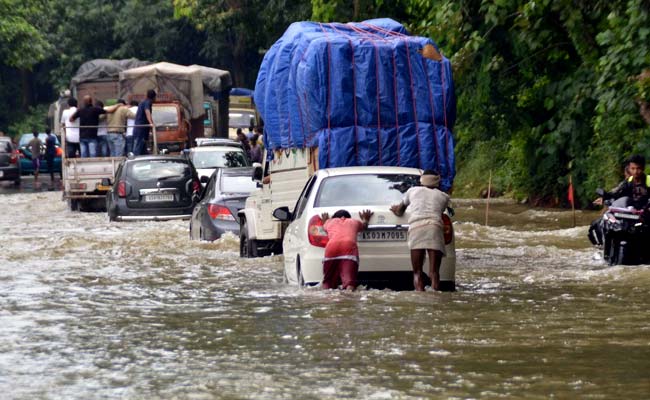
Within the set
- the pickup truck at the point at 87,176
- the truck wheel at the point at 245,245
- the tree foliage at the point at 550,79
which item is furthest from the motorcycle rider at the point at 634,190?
the pickup truck at the point at 87,176

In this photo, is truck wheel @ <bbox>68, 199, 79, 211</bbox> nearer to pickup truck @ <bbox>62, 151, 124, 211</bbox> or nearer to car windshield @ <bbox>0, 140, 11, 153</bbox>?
pickup truck @ <bbox>62, 151, 124, 211</bbox>

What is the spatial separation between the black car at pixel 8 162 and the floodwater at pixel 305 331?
2615 centimetres

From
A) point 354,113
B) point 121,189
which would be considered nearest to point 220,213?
point 354,113

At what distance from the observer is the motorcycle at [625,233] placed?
1580cm

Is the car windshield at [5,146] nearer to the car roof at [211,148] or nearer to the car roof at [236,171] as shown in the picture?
the car roof at [211,148]

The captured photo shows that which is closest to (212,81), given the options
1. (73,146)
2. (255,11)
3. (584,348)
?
(255,11)

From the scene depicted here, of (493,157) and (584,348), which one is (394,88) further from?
(493,157)

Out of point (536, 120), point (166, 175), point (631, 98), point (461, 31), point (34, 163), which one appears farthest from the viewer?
point (34, 163)

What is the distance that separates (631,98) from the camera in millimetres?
19250

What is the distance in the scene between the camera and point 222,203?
64.5 feet

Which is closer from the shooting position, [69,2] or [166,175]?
[166,175]

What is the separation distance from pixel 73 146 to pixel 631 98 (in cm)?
1515

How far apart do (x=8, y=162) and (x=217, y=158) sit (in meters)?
17.3

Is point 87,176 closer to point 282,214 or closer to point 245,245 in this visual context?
point 245,245
